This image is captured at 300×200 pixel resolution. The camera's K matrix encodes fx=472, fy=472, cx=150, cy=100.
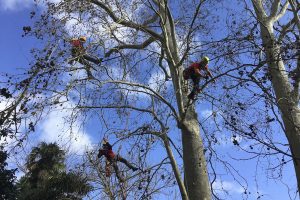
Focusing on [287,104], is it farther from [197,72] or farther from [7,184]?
[7,184]

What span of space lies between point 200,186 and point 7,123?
2.67 metres

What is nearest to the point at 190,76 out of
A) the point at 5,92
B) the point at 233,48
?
the point at 233,48

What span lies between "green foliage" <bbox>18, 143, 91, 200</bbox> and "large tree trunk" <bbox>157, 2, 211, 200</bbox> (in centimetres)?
783

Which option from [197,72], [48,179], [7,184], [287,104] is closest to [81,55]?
[197,72]

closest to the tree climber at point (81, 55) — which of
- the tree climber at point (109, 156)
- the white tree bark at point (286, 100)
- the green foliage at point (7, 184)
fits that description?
the tree climber at point (109, 156)

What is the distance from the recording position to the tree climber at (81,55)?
666 cm

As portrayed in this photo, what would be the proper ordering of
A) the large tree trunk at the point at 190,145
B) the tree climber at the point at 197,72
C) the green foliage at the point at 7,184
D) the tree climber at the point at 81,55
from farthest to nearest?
the green foliage at the point at 7,184
the tree climber at the point at 197,72
the tree climber at the point at 81,55
the large tree trunk at the point at 190,145

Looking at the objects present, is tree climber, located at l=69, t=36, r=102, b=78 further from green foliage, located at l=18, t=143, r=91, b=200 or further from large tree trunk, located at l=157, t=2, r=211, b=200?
green foliage, located at l=18, t=143, r=91, b=200

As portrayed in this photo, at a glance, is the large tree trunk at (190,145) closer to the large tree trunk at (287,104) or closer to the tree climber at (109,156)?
the large tree trunk at (287,104)

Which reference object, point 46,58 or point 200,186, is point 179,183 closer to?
point 200,186

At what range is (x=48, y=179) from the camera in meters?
15.6

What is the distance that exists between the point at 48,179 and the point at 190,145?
32.2ft

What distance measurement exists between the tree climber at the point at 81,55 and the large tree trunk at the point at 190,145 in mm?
1175

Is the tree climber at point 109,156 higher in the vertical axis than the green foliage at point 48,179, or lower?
lower
